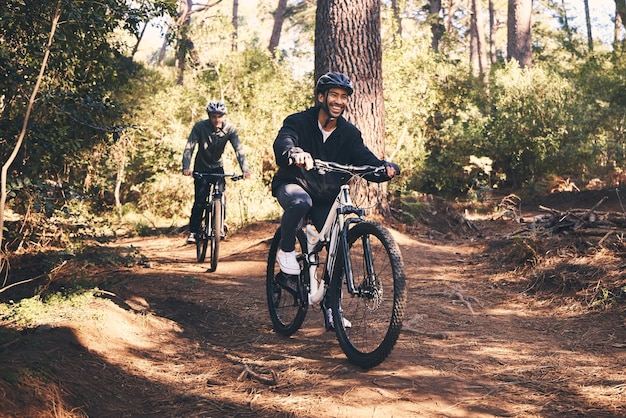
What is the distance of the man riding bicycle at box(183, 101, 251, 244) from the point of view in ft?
30.2

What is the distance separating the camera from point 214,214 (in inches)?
363

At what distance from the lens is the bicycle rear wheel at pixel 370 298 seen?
439 cm

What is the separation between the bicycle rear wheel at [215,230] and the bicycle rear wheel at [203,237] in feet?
0.44

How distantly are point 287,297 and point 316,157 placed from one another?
1.31 meters

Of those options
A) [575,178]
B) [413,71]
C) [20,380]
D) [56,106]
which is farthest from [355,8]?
[575,178]

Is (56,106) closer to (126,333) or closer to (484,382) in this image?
(126,333)

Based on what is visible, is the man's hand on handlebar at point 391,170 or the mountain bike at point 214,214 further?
the mountain bike at point 214,214

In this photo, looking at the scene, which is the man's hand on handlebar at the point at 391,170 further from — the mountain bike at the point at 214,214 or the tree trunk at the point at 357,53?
the tree trunk at the point at 357,53

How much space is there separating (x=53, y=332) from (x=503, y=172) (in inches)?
580

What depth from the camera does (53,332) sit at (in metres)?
4.96

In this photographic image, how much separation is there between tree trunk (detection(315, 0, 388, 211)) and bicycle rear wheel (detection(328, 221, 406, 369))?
5.79m

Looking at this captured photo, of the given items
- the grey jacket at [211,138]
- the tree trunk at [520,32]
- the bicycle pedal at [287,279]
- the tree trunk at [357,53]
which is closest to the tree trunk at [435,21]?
the tree trunk at [520,32]

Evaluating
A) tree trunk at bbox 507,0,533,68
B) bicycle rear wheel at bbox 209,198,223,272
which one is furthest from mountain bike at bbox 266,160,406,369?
tree trunk at bbox 507,0,533,68

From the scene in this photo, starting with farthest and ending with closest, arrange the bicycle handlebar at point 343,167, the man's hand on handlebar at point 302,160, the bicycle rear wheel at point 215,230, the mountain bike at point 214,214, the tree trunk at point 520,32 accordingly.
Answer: the tree trunk at point 520,32 < the mountain bike at point 214,214 < the bicycle rear wheel at point 215,230 < the bicycle handlebar at point 343,167 < the man's hand on handlebar at point 302,160
